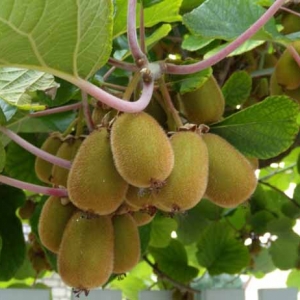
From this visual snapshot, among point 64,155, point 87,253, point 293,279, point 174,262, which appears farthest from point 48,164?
point 293,279

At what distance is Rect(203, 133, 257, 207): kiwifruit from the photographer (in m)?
0.53

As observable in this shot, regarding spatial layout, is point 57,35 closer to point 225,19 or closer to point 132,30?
point 132,30

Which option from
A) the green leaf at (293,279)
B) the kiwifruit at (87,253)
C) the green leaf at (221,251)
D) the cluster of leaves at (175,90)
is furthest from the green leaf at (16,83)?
the green leaf at (293,279)

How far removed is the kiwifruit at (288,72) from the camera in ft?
2.21

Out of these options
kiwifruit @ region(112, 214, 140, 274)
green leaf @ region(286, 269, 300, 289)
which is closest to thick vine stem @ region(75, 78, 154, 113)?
kiwifruit @ region(112, 214, 140, 274)

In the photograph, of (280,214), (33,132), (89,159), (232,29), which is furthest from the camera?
(280,214)

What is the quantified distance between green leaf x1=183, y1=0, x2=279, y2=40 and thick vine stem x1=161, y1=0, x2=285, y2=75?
2.8 inches

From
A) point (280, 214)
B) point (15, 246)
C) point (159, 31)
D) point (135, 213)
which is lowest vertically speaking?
point (280, 214)

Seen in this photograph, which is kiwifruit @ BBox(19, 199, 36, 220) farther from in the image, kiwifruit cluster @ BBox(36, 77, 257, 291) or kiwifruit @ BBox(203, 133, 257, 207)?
kiwifruit @ BBox(203, 133, 257, 207)

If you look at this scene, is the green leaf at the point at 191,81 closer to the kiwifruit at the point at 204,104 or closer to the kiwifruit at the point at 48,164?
the kiwifruit at the point at 204,104

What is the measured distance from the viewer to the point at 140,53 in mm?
524

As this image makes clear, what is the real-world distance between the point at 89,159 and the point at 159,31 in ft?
0.62

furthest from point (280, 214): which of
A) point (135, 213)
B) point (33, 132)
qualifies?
point (135, 213)

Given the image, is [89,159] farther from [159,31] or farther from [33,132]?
[33,132]
